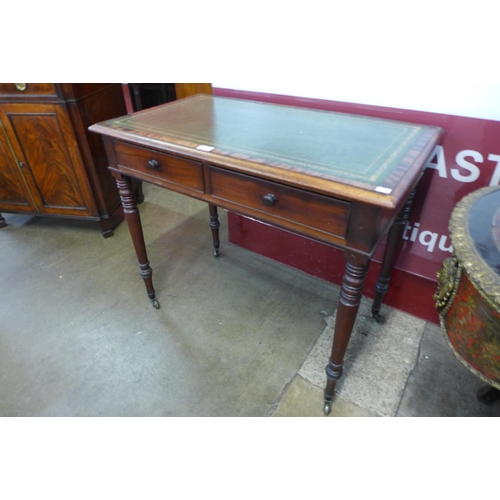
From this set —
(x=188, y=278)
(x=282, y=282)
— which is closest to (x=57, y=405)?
(x=188, y=278)

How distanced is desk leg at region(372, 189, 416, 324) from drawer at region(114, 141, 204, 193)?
0.75 m

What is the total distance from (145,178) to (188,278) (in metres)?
0.80

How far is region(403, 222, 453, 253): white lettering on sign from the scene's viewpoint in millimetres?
Result: 1452

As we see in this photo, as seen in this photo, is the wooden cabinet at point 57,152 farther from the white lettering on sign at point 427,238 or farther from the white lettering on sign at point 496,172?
the white lettering on sign at point 496,172

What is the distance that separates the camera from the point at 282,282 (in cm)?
193

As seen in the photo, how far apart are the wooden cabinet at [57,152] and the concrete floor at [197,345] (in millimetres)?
321

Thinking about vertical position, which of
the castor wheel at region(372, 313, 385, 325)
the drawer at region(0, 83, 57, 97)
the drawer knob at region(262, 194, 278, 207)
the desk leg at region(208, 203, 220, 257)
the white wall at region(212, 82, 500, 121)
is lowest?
the castor wheel at region(372, 313, 385, 325)

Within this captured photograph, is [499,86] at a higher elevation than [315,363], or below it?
higher

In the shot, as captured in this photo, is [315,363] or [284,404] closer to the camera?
[284,404]

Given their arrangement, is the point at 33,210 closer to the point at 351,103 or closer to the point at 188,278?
the point at 188,278

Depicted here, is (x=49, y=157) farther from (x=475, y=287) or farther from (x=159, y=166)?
(x=475, y=287)

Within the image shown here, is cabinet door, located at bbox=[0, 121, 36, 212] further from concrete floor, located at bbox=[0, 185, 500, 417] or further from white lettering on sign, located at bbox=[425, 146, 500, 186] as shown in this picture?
white lettering on sign, located at bbox=[425, 146, 500, 186]

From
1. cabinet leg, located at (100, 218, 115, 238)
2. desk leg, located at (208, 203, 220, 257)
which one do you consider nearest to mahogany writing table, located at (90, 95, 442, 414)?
desk leg, located at (208, 203, 220, 257)

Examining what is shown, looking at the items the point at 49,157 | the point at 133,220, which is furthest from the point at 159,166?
the point at 49,157
